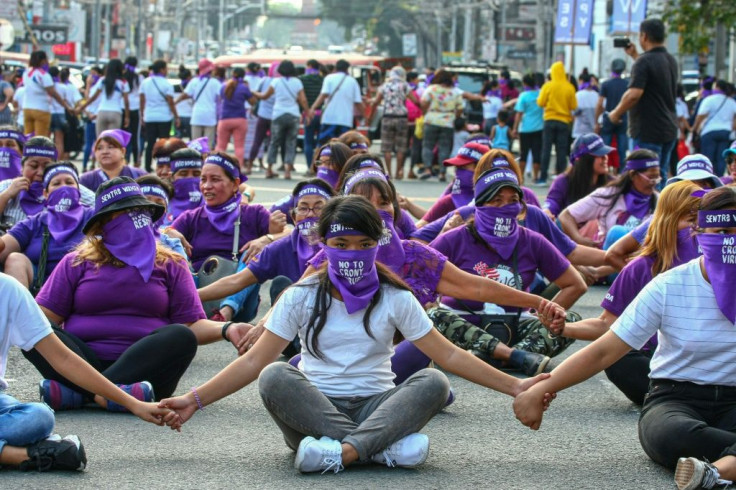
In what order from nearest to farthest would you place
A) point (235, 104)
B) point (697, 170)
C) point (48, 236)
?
point (48, 236)
point (697, 170)
point (235, 104)

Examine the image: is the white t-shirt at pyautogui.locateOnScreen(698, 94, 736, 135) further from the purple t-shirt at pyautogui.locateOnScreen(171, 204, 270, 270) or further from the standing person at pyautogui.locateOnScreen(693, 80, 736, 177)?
the purple t-shirt at pyautogui.locateOnScreen(171, 204, 270, 270)

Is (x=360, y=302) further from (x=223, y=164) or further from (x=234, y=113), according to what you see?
(x=234, y=113)

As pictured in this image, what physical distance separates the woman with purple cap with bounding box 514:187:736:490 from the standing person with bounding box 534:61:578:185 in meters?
16.8

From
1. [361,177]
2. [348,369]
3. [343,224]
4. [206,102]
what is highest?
[206,102]

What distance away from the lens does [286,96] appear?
2336cm

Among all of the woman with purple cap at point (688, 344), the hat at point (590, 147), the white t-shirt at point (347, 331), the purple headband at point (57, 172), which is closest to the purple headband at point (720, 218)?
the woman with purple cap at point (688, 344)

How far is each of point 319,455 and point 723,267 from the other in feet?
6.26

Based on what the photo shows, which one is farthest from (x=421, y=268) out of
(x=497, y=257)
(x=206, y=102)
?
(x=206, y=102)

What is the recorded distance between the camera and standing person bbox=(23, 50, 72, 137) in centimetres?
2244

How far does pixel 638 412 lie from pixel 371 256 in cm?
227

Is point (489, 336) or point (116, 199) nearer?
point (116, 199)

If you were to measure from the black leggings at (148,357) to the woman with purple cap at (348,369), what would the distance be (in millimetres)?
1024

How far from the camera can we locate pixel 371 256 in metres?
5.84

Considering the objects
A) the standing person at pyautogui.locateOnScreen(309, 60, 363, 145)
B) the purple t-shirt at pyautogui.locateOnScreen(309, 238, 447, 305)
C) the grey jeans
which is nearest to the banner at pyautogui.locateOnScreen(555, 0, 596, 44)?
the standing person at pyautogui.locateOnScreen(309, 60, 363, 145)
